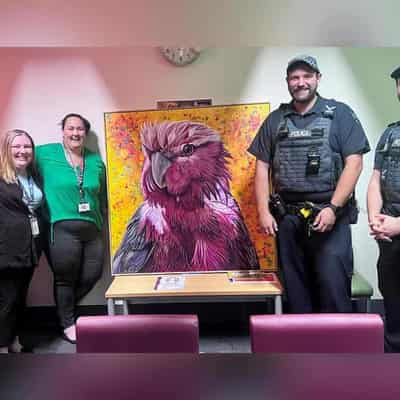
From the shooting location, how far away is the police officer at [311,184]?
2293 mm

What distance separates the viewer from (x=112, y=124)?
2.83 meters

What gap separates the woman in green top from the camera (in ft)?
9.13

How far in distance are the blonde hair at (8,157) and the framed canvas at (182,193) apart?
55cm

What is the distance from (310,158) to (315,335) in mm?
1218

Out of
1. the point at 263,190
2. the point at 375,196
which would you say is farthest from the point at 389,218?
the point at 263,190

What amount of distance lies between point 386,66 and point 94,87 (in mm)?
2001

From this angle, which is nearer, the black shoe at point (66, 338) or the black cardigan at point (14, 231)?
the black cardigan at point (14, 231)

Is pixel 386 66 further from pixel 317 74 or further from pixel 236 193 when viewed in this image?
pixel 236 193

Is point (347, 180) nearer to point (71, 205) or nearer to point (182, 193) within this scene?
point (182, 193)

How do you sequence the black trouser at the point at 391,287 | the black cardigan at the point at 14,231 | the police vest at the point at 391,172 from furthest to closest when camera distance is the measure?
the black cardigan at the point at 14,231
the black trouser at the point at 391,287
the police vest at the point at 391,172

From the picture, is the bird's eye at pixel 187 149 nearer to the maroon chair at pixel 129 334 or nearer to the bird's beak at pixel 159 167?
the bird's beak at pixel 159 167

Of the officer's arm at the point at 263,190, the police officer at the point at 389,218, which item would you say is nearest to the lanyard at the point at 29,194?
the officer's arm at the point at 263,190

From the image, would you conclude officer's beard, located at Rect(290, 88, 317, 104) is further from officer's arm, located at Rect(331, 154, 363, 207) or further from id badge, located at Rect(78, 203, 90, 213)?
id badge, located at Rect(78, 203, 90, 213)

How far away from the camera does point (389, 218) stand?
2.21 metres
